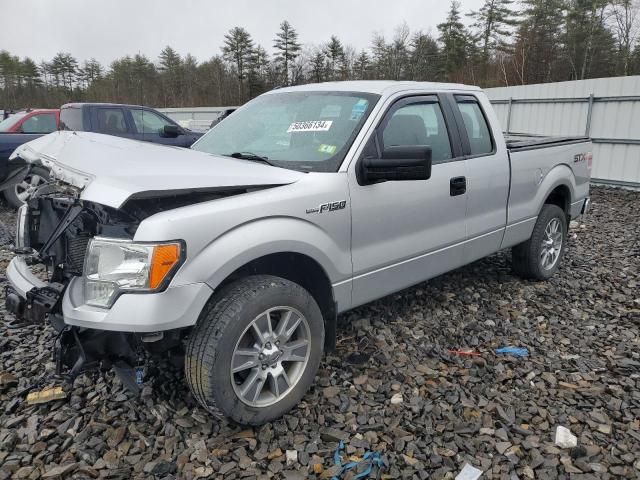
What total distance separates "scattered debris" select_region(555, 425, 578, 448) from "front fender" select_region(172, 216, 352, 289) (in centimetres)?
147

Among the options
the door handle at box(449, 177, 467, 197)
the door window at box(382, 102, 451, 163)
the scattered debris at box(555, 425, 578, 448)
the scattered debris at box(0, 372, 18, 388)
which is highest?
the door window at box(382, 102, 451, 163)

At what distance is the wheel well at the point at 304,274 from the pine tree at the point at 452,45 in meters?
42.4

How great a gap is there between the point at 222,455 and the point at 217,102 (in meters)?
50.8

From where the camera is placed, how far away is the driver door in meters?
3.07

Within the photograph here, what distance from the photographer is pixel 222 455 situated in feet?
8.15

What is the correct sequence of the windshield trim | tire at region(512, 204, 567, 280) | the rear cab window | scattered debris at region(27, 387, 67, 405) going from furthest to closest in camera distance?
the windshield trim
tire at region(512, 204, 567, 280)
the rear cab window
scattered debris at region(27, 387, 67, 405)

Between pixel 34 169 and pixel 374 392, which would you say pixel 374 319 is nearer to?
pixel 374 392

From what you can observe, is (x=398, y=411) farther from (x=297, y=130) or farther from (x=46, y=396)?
(x=46, y=396)

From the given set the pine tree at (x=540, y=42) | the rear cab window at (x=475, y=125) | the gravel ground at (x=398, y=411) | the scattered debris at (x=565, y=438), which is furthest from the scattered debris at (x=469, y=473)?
the pine tree at (x=540, y=42)

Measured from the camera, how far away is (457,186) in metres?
3.67

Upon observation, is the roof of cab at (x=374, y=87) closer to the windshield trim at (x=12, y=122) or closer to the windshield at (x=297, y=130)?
the windshield at (x=297, y=130)

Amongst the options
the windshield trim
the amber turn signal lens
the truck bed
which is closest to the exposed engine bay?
the amber turn signal lens

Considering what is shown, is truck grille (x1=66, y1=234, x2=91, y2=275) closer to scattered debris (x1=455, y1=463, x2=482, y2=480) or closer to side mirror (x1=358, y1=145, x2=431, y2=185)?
side mirror (x1=358, y1=145, x2=431, y2=185)

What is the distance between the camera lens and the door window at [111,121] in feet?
30.8
